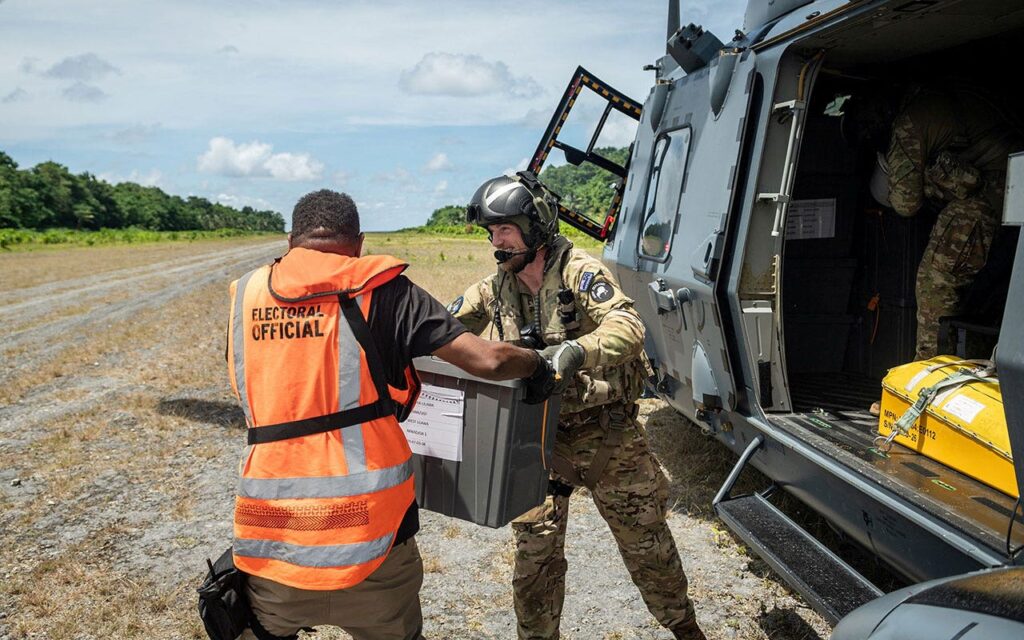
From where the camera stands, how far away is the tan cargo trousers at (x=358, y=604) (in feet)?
7.73

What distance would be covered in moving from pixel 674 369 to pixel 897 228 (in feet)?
6.12

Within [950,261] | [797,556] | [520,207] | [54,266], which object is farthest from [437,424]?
[54,266]

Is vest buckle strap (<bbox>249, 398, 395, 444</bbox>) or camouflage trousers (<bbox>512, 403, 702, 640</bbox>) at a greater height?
vest buckle strap (<bbox>249, 398, 395, 444</bbox>)

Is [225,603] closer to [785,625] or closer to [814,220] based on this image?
[785,625]

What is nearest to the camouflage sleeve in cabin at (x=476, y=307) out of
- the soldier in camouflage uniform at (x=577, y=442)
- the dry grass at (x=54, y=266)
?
the soldier in camouflage uniform at (x=577, y=442)

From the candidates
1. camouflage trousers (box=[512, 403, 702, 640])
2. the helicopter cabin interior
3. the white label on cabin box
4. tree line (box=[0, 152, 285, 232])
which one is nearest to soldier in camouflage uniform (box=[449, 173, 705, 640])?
camouflage trousers (box=[512, 403, 702, 640])

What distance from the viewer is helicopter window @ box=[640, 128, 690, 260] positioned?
468cm

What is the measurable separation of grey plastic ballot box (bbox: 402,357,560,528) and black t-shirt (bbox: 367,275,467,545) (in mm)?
251

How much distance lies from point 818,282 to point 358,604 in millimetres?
4218

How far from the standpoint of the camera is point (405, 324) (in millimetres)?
2320

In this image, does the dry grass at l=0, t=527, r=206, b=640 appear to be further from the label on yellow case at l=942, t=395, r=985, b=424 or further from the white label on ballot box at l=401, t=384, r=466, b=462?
the label on yellow case at l=942, t=395, r=985, b=424

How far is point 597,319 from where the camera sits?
3051 millimetres

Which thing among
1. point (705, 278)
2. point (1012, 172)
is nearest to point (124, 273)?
point (705, 278)

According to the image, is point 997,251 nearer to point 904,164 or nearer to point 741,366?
point 904,164
